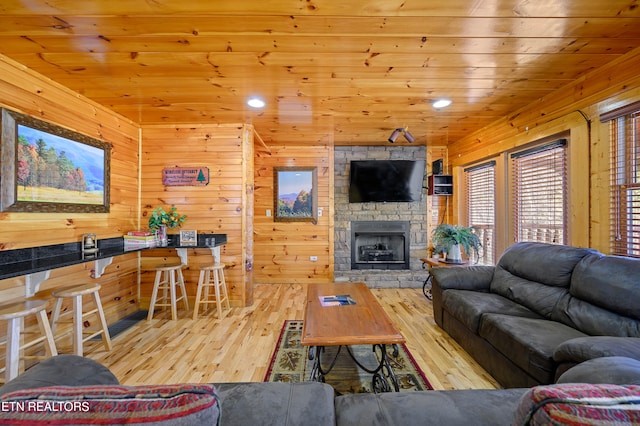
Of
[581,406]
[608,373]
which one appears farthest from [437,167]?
[581,406]

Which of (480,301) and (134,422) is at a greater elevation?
(134,422)

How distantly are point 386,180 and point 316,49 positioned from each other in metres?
2.98

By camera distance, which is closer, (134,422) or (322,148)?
(134,422)

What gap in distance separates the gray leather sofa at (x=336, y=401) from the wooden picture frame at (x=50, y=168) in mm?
1983

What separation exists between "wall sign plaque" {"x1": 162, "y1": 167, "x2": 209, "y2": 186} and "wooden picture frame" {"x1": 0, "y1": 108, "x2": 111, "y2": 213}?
0.66m

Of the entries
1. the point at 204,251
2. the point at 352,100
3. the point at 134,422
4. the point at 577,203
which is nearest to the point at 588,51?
the point at 577,203

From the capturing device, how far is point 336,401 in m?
0.93

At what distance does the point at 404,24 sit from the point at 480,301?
231cm

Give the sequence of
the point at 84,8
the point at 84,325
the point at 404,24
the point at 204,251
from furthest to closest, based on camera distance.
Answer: the point at 204,251
the point at 84,325
the point at 404,24
the point at 84,8

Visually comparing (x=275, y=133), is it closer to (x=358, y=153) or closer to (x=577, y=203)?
(x=358, y=153)

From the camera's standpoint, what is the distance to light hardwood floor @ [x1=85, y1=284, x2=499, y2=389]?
2.04m

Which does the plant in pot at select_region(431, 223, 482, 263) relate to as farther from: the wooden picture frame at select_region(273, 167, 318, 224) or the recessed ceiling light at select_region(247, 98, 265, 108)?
the recessed ceiling light at select_region(247, 98, 265, 108)

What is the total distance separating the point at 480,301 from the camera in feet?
7.71

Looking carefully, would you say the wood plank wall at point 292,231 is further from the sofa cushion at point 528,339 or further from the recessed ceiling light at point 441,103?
the sofa cushion at point 528,339
